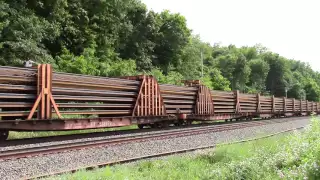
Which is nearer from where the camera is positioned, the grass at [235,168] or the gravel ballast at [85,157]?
the grass at [235,168]

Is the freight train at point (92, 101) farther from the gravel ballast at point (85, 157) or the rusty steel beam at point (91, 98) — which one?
the gravel ballast at point (85, 157)

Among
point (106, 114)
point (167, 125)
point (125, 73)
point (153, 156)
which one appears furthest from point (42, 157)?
point (125, 73)

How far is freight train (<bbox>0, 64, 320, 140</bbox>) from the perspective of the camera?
11.5 meters

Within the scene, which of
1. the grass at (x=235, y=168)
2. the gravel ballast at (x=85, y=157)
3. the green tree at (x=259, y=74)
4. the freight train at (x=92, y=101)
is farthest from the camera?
the green tree at (x=259, y=74)

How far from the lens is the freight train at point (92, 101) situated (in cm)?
1152

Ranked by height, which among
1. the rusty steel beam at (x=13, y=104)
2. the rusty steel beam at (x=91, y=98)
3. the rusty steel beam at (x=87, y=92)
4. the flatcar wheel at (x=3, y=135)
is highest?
the rusty steel beam at (x=87, y=92)

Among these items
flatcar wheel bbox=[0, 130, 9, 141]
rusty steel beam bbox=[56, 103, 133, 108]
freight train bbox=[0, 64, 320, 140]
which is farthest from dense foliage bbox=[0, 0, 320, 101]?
flatcar wheel bbox=[0, 130, 9, 141]

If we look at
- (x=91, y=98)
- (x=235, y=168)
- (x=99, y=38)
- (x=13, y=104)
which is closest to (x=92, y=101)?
(x=91, y=98)

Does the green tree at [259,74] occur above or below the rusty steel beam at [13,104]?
above

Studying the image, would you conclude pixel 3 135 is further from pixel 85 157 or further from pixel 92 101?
pixel 92 101

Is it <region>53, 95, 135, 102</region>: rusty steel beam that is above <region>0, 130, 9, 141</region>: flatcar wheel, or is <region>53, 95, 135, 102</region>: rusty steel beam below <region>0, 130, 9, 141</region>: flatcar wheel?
above

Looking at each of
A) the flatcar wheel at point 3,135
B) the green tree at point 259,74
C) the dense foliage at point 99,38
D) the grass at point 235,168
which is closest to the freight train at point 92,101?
the flatcar wheel at point 3,135

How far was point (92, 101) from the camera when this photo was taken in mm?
14352

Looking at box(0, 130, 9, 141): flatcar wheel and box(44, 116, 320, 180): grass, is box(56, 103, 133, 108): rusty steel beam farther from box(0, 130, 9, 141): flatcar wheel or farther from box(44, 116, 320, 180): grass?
box(44, 116, 320, 180): grass
